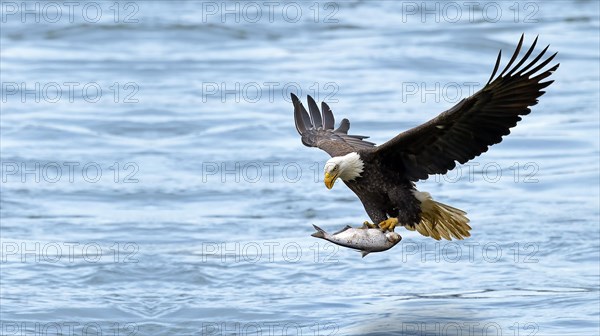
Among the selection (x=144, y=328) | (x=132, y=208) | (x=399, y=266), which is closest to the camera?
(x=144, y=328)

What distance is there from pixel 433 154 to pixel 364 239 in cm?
107

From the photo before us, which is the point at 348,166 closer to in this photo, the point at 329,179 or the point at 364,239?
the point at 329,179

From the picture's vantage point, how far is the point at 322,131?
10703 millimetres

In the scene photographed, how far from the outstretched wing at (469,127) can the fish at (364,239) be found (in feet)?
2.45

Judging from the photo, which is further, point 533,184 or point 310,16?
point 310,16

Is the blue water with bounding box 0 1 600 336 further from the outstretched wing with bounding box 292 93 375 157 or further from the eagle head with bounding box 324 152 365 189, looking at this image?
the eagle head with bounding box 324 152 365 189

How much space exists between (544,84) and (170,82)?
16362 mm

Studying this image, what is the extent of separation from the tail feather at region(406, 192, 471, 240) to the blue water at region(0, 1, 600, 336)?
14.2 feet

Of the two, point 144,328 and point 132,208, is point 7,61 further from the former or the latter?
point 144,328

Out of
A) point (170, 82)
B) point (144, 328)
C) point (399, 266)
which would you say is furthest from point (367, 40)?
point (144, 328)

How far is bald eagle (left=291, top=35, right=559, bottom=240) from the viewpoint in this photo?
346 inches

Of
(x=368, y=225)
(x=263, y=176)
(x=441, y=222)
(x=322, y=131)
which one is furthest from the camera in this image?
(x=263, y=176)

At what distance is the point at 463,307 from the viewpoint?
1468 cm

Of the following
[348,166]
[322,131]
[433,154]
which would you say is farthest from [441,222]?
[322,131]
